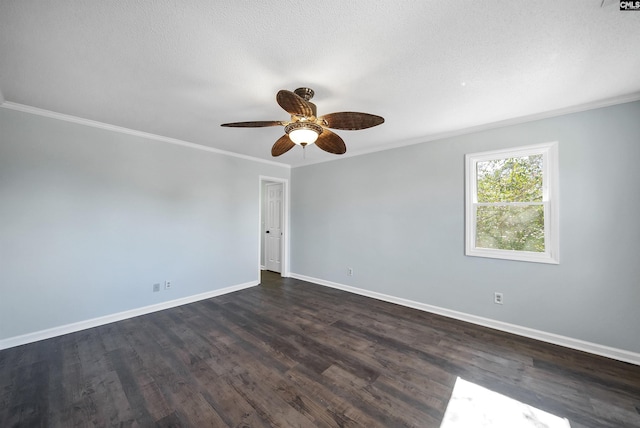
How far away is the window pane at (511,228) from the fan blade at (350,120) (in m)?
2.08

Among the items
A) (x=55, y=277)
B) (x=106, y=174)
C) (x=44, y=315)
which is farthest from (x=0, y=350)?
(x=106, y=174)

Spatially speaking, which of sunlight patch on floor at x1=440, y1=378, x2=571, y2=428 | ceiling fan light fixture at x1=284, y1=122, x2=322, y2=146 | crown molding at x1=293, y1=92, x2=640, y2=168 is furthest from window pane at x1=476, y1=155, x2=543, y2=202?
ceiling fan light fixture at x1=284, y1=122, x2=322, y2=146

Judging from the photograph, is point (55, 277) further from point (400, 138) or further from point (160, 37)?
point (400, 138)

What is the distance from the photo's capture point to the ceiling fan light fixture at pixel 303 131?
6.48 feet

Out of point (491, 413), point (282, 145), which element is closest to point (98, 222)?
point (282, 145)

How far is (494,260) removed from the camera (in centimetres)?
288

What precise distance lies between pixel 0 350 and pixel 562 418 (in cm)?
491

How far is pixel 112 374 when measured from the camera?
2.03 meters

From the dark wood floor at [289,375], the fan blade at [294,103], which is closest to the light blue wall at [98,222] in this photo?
the dark wood floor at [289,375]

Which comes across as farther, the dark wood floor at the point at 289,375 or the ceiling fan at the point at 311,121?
the ceiling fan at the point at 311,121

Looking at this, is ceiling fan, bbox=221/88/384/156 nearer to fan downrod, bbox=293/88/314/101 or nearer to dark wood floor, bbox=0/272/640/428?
fan downrod, bbox=293/88/314/101

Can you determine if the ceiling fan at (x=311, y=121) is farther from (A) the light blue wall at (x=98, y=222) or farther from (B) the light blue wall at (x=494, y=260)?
(A) the light blue wall at (x=98, y=222)

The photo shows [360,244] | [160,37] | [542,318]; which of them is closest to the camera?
[160,37]

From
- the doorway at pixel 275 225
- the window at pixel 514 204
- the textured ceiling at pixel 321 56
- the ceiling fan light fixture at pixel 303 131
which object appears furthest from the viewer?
the doorway at pixel 275 225
